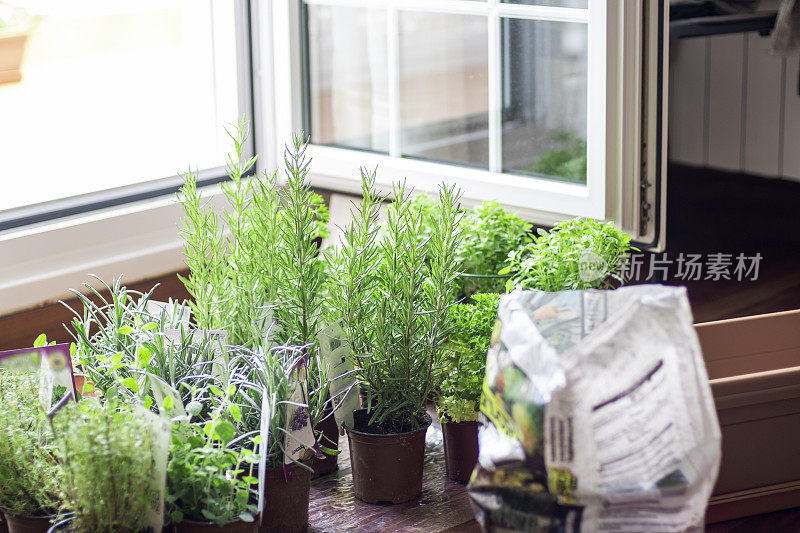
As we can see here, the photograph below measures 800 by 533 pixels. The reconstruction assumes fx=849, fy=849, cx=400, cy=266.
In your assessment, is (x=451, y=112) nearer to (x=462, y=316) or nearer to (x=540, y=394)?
(x=462, y=316)

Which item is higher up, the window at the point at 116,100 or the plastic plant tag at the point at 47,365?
the window at the point at 116,100

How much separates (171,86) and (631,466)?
1.68 metres

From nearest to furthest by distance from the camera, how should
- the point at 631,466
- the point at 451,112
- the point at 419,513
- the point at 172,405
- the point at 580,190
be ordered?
the point at 631,466 < the point at 172,405 < the point at 419,513 < the point at 580,190 < the point at 451,112

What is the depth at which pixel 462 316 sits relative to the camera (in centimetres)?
120

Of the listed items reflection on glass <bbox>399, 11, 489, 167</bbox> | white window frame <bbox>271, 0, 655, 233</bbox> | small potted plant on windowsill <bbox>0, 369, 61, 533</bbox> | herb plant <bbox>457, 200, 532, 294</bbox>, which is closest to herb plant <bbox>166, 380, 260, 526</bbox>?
small potted plant on windowsill <bbox>0, 369, 61, 533</bbox>

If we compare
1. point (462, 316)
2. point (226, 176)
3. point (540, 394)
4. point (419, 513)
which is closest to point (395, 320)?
point (462, 316)

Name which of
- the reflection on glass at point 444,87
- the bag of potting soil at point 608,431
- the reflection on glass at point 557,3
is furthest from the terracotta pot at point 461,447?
the reflection on glass at point 557,3

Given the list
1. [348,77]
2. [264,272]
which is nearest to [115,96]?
[348,77]

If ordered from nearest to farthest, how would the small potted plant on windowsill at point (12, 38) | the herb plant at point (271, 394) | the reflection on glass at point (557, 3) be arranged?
the herb plant at point (271, 394)
the reflection on glass at point (557, 3)
the small potted plant on windowsill at point (12, 38)

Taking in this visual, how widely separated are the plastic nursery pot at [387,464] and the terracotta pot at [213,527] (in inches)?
10.6

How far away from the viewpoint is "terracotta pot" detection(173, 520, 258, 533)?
892mm

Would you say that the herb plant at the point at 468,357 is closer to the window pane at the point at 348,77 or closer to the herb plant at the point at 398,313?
the herb plant at the point at 398,313

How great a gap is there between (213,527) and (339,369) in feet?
1.09

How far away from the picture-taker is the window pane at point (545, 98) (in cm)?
152
